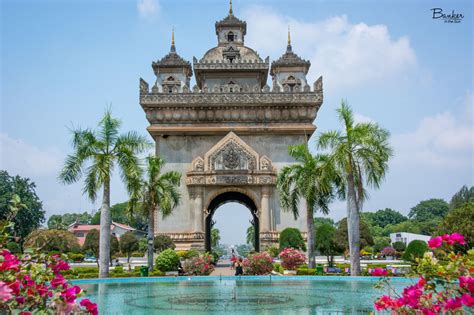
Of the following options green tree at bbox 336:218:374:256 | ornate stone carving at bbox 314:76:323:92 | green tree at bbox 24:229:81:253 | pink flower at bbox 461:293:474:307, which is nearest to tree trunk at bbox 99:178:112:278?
green tree at bbox 336:218:374:256

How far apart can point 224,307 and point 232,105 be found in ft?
90.7

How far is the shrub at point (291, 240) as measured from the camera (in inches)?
1329

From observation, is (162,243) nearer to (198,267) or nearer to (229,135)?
(229,135)

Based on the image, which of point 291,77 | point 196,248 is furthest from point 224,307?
point 291,77

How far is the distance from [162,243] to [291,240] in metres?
8.73

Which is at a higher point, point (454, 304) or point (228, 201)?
point (228, 201)

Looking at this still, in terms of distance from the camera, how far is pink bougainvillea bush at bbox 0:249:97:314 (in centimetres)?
539

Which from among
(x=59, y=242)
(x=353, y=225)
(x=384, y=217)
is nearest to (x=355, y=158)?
(x=353, y=225)

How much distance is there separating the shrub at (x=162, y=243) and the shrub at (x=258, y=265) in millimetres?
11419

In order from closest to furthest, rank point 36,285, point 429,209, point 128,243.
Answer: point 36,285
point 128,243
point 429,209

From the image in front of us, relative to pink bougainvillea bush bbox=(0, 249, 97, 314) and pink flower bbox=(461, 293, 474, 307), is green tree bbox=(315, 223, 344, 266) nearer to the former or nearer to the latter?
pink bougainvillea bush bbox=(0, 249, 97, 314)

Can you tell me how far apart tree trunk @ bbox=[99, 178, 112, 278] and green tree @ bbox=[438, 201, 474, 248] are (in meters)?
17.5

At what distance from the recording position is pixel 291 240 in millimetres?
33875

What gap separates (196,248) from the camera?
3672 centimetres
